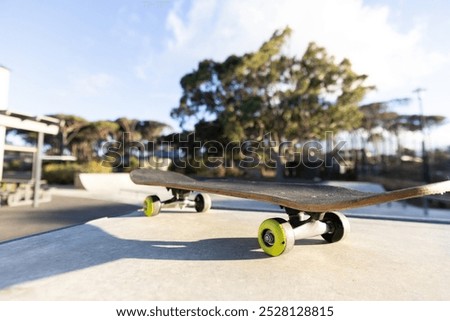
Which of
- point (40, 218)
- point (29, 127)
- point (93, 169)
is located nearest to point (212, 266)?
point (40, 218)

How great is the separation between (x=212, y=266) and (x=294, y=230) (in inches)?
37.6

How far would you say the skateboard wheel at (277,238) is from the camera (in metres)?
2.50

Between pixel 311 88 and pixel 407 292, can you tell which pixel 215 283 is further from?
pixel 311 88

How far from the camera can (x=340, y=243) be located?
10.2 ft

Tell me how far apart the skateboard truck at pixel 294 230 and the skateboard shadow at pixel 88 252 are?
0.60ft

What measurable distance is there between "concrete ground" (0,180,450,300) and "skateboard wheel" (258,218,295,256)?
100mm

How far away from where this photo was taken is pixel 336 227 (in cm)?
313

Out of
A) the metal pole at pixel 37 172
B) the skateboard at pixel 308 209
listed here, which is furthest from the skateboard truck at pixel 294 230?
the metal pole at pixel 37 172

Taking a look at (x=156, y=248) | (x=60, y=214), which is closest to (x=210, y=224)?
(x=156, y=248)

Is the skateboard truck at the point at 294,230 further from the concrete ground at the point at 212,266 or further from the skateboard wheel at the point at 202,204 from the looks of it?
the skateboard wheel at the point at 202,204

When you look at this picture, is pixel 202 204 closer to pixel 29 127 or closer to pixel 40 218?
pixel 40 218

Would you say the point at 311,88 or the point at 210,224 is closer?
the point at 210,224

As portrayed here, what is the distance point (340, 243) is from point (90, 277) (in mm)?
2816

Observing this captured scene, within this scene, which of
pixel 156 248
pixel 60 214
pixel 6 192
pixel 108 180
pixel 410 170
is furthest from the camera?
pixel 410 170
